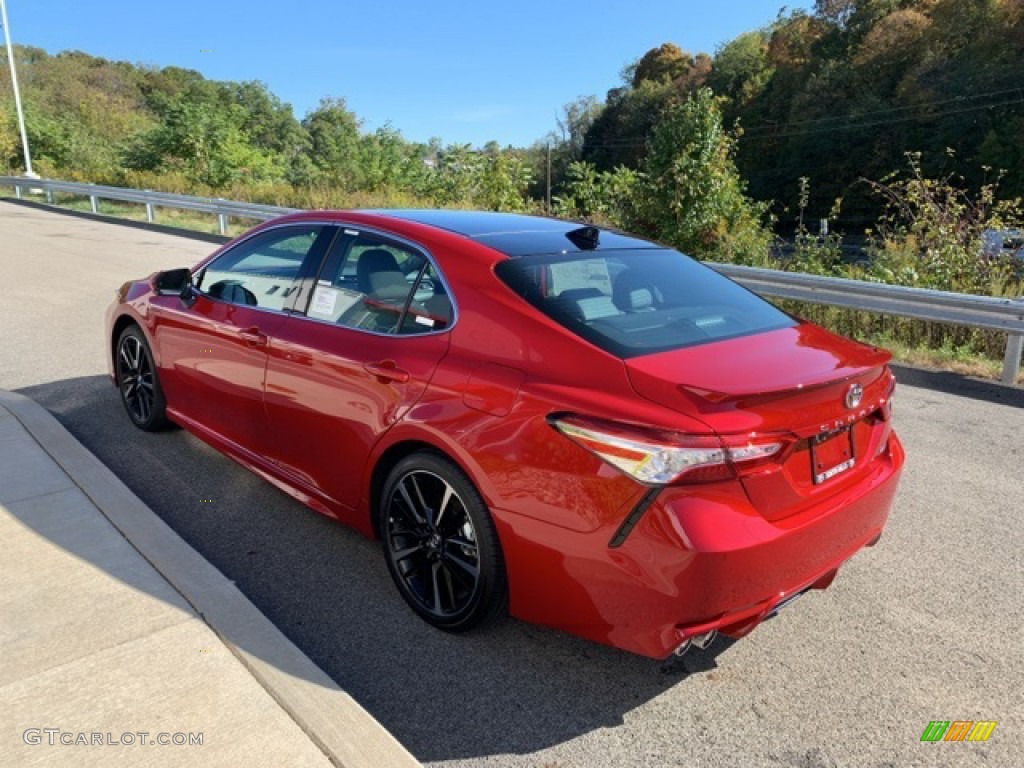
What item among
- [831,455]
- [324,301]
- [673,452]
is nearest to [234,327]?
[324,301]

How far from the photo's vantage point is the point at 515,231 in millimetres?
3502

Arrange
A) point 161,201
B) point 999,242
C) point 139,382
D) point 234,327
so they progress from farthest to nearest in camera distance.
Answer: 1. point 161,201
2. point 999,242
3. point 139,382
4. point 234,327

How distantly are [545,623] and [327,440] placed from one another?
1359mm

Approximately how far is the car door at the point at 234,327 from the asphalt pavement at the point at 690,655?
44 cm

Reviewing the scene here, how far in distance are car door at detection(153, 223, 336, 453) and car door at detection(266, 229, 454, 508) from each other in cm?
17

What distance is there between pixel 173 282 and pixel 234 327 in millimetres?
1020

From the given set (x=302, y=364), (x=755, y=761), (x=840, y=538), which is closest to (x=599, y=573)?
(x=755, y=761)

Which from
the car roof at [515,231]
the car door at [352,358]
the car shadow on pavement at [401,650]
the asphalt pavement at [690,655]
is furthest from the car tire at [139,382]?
the car roof at [515,231]

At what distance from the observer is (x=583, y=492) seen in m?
2.42

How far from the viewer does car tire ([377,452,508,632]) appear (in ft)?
9.10

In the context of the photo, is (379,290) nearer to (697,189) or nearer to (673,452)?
(673,452)

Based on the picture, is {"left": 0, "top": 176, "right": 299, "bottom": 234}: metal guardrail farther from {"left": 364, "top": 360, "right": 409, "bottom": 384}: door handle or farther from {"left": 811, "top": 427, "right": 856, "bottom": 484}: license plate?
{"left": 811, "top": 427, "right": 856, "bottom": 484}: license plate

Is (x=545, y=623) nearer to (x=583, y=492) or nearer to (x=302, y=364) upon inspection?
(x=583, y=492)

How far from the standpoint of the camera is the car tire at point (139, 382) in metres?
4.91
